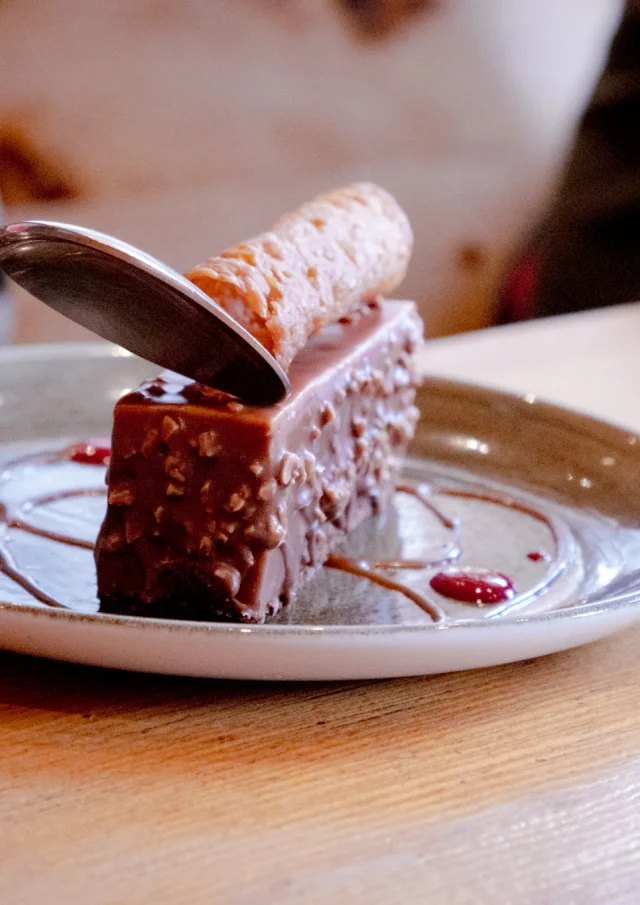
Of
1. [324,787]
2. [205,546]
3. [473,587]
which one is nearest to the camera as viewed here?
[324,787]

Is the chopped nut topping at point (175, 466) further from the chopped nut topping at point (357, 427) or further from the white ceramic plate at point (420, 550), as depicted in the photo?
the chopped nut topping at point (357, 427)

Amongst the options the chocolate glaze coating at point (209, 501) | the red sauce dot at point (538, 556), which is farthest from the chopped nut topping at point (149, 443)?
the red sauce dot at point (538, 556)

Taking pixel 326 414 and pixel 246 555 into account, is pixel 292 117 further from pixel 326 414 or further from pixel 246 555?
pixel 246 555

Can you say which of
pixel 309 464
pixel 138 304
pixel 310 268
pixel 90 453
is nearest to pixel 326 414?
pixel 309 464

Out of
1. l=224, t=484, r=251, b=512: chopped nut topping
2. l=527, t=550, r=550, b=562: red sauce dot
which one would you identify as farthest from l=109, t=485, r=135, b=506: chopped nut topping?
l=527, t=550, r=550, b=562: red sauce dot

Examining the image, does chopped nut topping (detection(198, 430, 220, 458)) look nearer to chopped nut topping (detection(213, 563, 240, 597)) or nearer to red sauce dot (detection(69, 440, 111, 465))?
chopped nut topping (detection(213, 563, 240, 597))

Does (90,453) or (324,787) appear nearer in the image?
(324,787)
